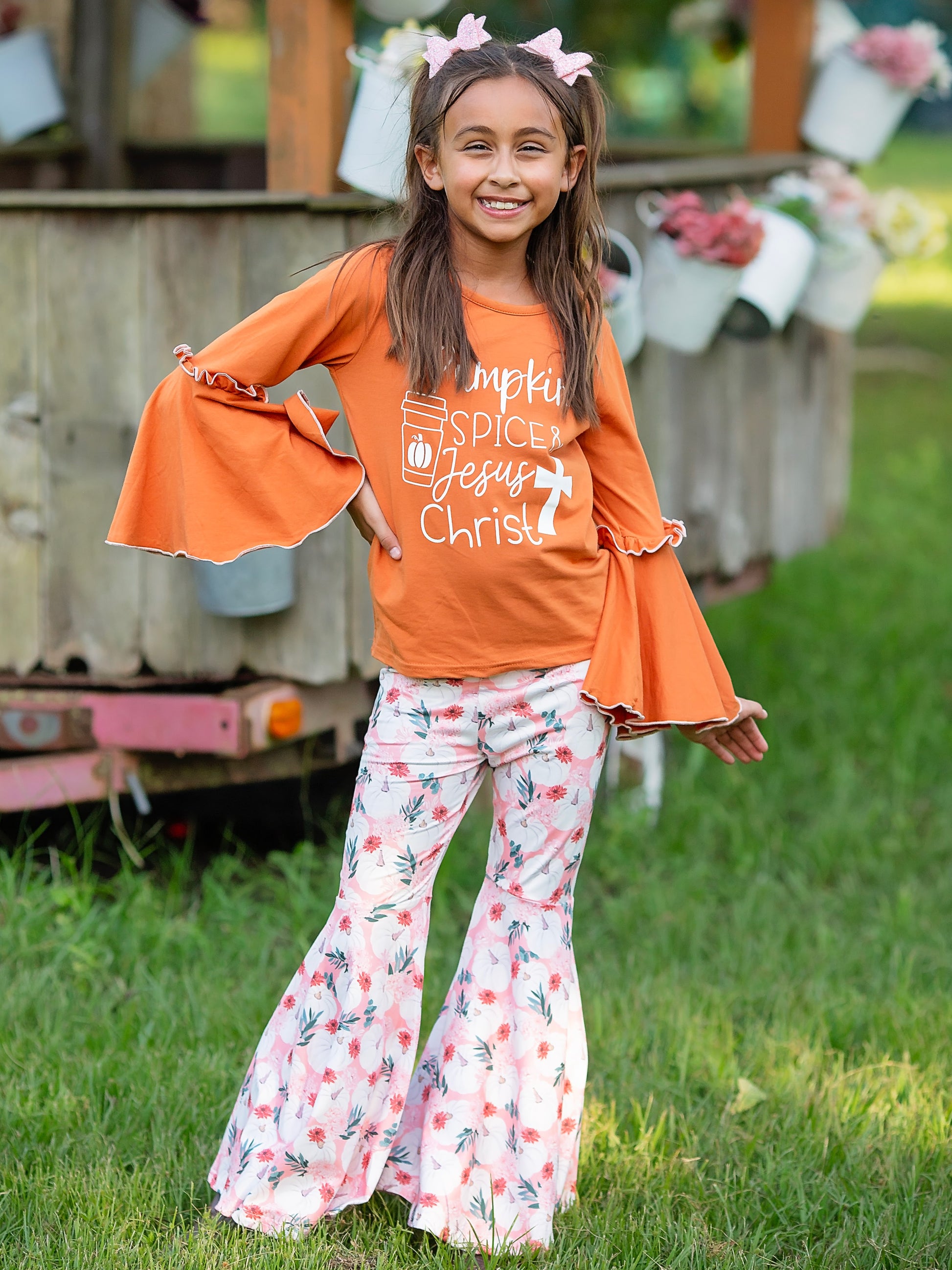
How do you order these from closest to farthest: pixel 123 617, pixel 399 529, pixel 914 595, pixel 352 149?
pixel 399 529 → pixel 352 149 → pixel 123 617 → pixel 914 595

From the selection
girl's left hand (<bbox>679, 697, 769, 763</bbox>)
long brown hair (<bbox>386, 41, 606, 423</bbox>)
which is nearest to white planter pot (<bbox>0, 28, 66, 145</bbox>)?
long brown hair (<bbox>386, 41, 606, 423</bbox>)

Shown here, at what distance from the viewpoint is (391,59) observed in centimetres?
335

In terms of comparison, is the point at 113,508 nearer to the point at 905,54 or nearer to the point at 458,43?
the point at 458,43

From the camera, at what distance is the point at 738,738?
245 centimetres

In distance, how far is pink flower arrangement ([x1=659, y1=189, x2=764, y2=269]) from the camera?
12.8 feet

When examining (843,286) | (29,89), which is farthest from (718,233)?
(29,89)

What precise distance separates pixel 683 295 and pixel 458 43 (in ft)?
6.43

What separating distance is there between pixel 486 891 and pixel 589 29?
33.8ft

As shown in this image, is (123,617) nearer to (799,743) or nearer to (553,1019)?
(553,1019)

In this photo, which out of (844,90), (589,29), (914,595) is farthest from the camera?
(589,29)

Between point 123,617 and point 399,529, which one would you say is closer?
point 399,529

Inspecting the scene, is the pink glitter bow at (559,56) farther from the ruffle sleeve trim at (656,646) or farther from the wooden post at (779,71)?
the wooden post at (779,71)

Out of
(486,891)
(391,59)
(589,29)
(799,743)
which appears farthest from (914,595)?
(589,29)

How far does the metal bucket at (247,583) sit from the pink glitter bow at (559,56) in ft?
4.88
